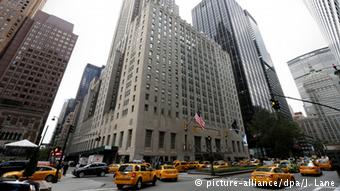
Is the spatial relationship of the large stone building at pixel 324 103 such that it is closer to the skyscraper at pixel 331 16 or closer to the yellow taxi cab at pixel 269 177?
the skyscraper at pixel 331 16

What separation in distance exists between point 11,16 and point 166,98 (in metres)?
118

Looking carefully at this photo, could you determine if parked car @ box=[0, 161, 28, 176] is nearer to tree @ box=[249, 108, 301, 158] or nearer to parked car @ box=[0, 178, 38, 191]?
parked car @ box=[0, 178, 38, 191]

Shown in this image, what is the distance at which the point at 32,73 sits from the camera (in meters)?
101

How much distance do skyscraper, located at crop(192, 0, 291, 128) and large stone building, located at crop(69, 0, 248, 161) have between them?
3545 centimetres

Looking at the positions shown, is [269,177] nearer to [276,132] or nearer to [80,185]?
[80,185]

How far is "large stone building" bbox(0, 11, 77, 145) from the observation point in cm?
8094

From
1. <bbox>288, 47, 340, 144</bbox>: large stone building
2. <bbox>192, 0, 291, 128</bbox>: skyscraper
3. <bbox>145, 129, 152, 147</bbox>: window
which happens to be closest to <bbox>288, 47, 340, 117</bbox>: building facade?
<bbox>288, 47, 340, 144</bbox>: large stone building

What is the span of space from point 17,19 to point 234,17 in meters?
160

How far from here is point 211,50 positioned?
82.9 m

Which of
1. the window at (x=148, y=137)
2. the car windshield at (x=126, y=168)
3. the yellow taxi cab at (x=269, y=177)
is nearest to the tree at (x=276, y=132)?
the window at (x=148, y=137)

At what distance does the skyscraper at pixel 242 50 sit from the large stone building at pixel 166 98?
3545cm

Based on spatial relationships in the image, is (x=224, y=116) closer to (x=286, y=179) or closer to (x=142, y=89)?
(x=142, y=89)

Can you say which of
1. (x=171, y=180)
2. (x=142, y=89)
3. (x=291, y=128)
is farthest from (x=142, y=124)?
(x=291, y=128)

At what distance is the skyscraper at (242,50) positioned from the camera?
109188mm
